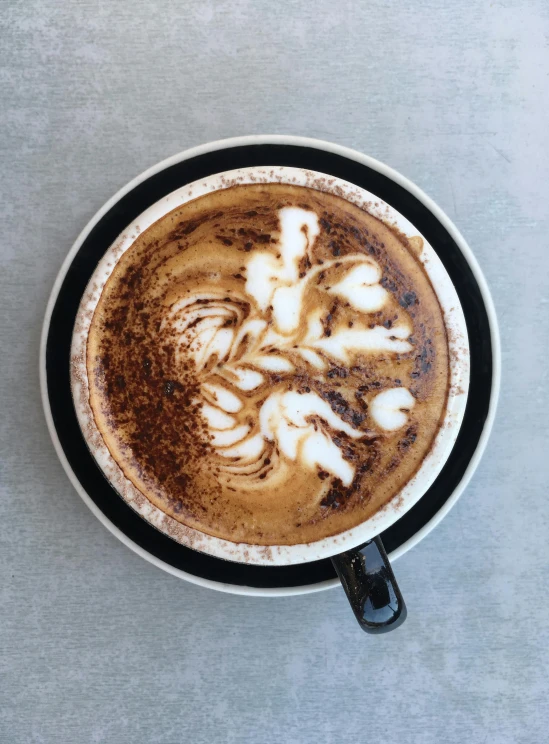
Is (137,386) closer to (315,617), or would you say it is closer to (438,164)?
(315,617)

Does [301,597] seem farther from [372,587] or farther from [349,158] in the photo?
[349,158]

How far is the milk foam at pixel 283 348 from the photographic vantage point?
1.09 metres

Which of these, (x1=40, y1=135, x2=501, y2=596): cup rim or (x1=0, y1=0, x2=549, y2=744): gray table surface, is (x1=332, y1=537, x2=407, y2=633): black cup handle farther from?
(x1=0, y1=0, x2=549, y2=744): gray table surface

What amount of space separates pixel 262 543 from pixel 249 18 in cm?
118

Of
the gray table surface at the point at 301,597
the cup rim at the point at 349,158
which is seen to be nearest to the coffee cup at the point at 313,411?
the cup rim at the point at 349,158

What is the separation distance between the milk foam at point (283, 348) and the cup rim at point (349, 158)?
21 cm

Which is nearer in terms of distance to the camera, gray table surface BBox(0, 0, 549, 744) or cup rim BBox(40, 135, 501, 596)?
cup rim BBox(40, 135, 501, 596)

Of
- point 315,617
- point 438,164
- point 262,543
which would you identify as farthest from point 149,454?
point 438,164

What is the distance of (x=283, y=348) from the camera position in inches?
43.5

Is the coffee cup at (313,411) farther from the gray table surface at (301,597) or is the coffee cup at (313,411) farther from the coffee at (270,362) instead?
the gray table surface at (301,597)

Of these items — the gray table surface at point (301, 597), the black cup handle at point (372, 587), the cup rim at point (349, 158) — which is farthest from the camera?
the gray table surface at point (301, 597)

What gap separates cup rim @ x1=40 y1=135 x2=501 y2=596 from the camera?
3.98 ft

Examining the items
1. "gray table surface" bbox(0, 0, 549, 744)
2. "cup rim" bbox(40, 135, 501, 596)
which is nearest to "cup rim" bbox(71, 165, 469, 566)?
"cup rim" bbox(40, 135, 501, 596)

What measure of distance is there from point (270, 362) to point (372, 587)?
45 cm
